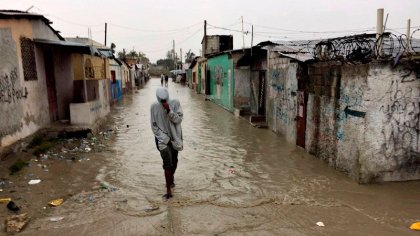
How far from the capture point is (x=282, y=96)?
10.4 metres

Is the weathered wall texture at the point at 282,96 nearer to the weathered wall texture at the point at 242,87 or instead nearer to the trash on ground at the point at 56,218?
the weathered wall texture at the point at 242,87

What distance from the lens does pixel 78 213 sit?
4977 mm

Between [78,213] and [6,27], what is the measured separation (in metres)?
5.03

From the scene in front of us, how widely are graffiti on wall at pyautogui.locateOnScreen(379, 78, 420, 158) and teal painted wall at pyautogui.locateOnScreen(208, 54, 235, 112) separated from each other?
10.8 m

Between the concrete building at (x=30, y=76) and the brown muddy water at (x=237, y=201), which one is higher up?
the concrete building at (x=30, y=76)

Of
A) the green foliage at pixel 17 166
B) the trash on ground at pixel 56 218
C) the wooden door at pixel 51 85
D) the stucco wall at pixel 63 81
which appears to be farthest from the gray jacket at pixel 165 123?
the stucco wall at pixel 63 81

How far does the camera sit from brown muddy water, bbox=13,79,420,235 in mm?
4496

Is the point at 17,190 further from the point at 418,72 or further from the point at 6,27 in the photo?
the point at 418,72

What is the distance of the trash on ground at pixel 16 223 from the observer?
4.37m

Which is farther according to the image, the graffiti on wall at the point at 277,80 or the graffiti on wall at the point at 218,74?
the graffiti on wall at the point at 218,74

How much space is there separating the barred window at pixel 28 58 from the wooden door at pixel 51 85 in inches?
50.0

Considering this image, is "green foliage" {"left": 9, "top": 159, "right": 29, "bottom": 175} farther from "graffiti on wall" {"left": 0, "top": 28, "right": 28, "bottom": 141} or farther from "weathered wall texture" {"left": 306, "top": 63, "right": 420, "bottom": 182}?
"weathered wall texture" {"left": 306, "top": 63, "right": 420, "bottom": 182}

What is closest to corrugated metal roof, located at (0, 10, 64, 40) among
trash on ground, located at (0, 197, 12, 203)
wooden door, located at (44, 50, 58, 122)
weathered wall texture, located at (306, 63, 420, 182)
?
wooden door, located at (44, 50, 58, 122)

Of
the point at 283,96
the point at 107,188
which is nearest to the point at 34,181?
the point at 107,188
